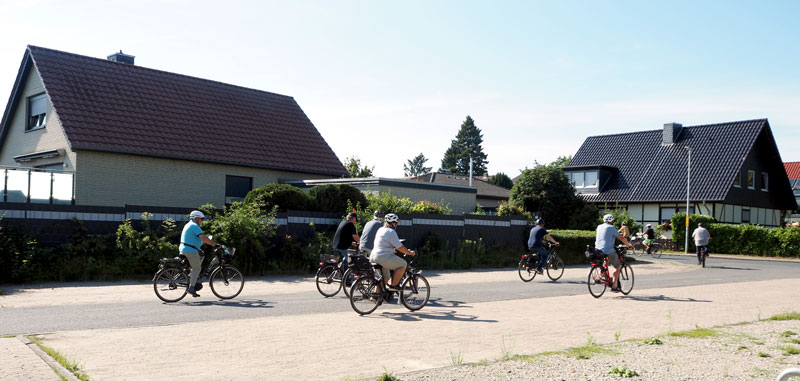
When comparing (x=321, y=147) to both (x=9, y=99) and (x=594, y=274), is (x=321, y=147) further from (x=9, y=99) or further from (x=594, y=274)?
(x=594, y=274)

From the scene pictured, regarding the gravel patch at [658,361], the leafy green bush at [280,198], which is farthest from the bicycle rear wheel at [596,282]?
the leafy green bush at [280,198]

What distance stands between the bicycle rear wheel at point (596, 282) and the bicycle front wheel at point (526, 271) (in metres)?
3.69

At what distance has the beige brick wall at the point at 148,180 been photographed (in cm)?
2328

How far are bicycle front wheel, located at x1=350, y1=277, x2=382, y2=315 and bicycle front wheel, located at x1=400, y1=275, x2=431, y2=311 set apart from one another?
526 millimetres

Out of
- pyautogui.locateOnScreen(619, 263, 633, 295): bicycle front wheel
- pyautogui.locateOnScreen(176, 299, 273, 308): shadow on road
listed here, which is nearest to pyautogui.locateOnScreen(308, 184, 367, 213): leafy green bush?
pyautogui.locateOnScreen(619, 263, 633, 295): bicycle front wheel

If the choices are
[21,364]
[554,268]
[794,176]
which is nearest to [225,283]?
[21,364]

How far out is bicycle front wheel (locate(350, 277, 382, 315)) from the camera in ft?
37.1

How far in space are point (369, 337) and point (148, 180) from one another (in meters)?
18.2

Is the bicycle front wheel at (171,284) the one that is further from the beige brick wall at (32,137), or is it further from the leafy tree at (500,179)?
the leafy tree at (500,179)

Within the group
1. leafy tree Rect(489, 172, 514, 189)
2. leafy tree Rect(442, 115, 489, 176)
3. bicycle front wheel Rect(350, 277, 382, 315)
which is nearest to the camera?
bicycle front wheel Rect(350, 277, 382, 315)

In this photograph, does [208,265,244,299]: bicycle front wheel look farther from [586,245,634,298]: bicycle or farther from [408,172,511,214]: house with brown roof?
[408,172,511,214]: house with brown roof

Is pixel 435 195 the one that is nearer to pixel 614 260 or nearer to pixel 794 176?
pixel 614 260

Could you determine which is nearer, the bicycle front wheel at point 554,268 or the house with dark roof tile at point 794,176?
the bicycle front wheel at point 554,268

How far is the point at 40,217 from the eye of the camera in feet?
51.7
